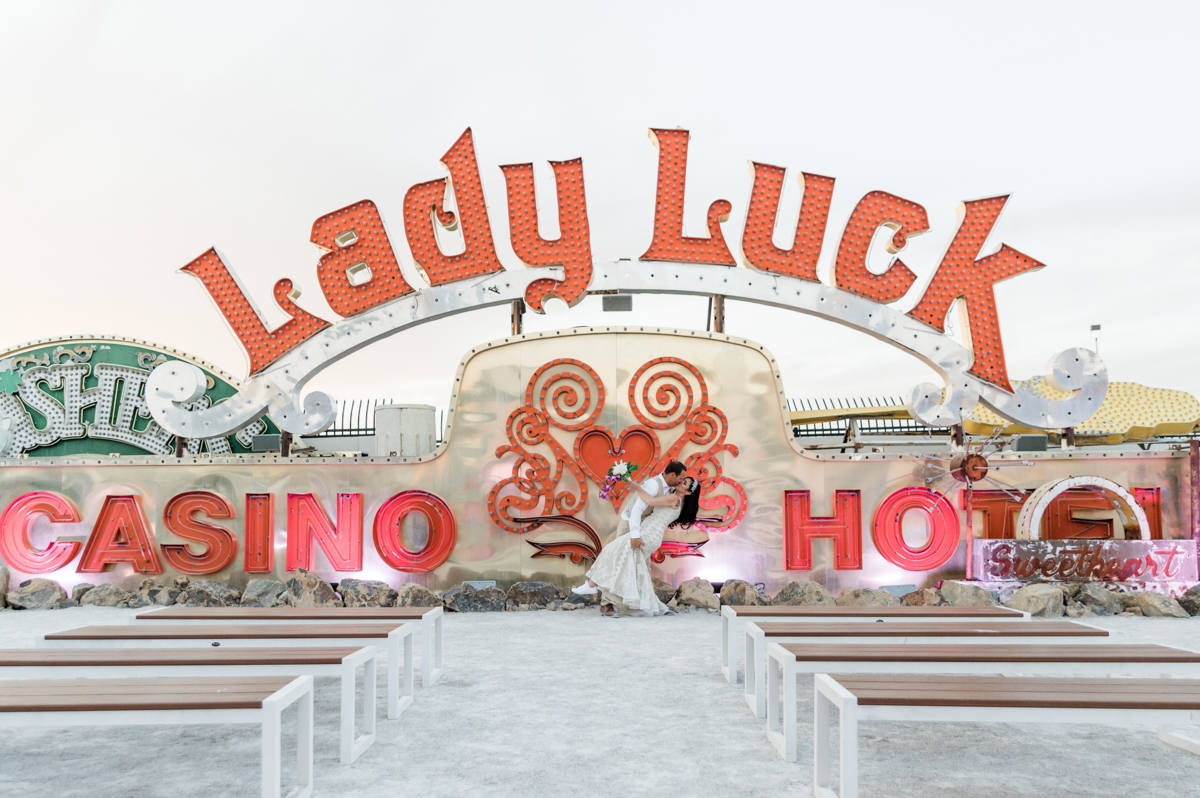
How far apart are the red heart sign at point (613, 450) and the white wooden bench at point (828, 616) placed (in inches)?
198

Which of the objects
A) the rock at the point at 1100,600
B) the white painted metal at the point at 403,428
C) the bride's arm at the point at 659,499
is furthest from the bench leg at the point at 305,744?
the white painted metal at the point at 403,428

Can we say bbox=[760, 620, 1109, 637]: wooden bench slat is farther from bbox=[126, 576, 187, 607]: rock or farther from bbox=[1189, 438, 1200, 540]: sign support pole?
bbox=[126, 576, 187, 607]: rock

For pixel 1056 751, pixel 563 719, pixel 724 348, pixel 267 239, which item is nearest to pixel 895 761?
pixel 1056 751

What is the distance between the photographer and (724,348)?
1173cm

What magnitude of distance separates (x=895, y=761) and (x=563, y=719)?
1.90 meters

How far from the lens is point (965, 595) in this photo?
10219 mm

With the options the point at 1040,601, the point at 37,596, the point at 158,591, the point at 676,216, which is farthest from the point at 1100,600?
the point at 37,596

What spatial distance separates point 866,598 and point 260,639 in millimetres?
7580

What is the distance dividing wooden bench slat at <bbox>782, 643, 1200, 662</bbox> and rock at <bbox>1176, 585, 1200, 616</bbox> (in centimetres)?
677

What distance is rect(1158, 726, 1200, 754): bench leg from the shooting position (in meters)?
4.42

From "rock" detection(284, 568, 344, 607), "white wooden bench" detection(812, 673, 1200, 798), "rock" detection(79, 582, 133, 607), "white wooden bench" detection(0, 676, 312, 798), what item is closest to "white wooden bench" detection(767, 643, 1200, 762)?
"white wooden bench" detection(812, 673, 1200, 798)

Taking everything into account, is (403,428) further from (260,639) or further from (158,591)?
(260,639)

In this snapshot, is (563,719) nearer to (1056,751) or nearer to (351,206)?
(1056,751)

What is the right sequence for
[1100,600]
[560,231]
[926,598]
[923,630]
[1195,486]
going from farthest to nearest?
[560,231] < [1195,486] < [926,598] < [1100,600] < [923,630]
